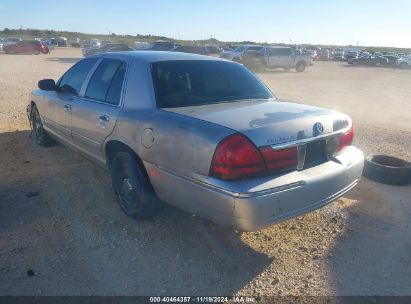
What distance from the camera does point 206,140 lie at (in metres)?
2.78

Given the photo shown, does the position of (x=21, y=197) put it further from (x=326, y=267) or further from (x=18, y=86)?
(x=18, y=86)

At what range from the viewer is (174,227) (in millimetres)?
3674

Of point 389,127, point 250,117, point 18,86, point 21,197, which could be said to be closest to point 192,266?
point 250,117

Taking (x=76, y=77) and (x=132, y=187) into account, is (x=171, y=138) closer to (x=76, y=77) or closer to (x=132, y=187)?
(x=132, y=187)

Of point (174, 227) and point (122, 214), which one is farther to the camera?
point (122, 214)

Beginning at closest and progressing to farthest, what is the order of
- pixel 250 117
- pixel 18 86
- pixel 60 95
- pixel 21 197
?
1. pixel 250 117
2. pixel 21 197
3. pixel 60 95
4. pixel 18 86

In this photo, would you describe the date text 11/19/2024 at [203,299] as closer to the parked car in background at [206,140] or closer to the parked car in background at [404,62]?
the parked car in background at [206,140]

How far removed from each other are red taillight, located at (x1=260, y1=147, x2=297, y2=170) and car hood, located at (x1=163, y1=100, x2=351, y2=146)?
2.6 inches

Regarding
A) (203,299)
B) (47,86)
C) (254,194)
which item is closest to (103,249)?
(203,299)

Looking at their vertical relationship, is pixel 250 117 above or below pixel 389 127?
above

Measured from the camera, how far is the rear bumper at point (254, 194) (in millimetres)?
2650

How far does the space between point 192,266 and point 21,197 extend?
2324 mm

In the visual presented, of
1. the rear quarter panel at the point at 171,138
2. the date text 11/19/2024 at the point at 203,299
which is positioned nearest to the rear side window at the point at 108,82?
the rear quarter panel at the point at 171,138

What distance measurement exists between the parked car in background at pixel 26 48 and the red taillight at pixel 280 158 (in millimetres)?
42692
